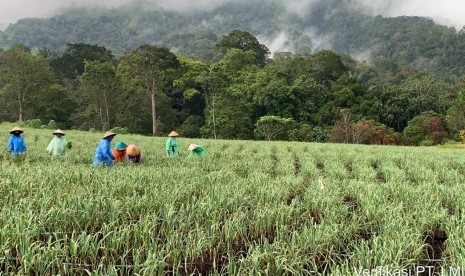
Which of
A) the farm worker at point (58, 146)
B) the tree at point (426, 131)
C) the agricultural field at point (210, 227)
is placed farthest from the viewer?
the tree at point (426, 131)

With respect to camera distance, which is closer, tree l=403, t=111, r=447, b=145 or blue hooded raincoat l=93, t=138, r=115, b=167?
blue hooded raincoat l=93, t=138, r=115, b=167

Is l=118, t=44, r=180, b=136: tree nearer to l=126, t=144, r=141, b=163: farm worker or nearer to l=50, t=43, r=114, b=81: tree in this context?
l=50, t=43, r=114, b=81: tree

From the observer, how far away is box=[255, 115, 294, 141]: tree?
3375 cm

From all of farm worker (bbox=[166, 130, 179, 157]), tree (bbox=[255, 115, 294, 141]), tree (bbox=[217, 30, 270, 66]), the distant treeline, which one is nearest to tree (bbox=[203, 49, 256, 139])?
the distant treeline

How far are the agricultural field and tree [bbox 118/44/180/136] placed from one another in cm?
2878

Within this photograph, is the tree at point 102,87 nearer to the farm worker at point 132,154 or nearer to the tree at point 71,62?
the tree at point 71,62

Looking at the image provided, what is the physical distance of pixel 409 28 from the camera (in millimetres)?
119000

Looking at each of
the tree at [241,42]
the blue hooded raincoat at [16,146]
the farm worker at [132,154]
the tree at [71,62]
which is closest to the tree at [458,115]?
the tree at [241,42]

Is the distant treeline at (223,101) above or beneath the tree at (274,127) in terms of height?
above

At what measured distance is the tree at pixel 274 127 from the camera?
111ft

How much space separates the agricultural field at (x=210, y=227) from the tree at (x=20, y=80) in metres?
32.5

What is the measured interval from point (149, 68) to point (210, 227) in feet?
109

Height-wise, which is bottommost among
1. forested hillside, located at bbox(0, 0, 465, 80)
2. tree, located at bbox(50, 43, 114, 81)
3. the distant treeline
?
the distant treeline

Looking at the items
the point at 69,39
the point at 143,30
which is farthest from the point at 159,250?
the point at 143,30
